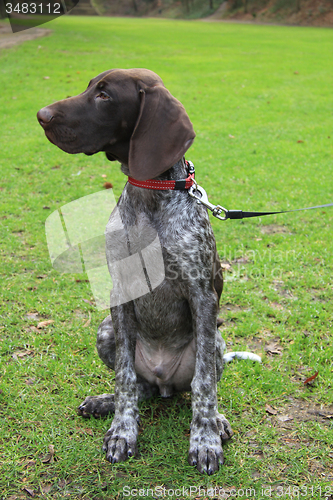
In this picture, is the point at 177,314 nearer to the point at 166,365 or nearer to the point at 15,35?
the point at 166,365

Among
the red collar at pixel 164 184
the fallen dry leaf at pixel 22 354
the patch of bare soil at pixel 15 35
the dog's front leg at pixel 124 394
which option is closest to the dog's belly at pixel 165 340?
the dog's front leg at pixel 124 394

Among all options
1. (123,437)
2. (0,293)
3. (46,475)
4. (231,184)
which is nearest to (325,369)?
(123,437)

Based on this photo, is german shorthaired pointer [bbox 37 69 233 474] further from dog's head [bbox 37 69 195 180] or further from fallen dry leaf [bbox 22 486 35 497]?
fallen dry leaf [bbox 22 486 35 497]

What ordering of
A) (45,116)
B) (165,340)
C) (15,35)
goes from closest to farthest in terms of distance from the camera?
(45,116), (165,340), (15,35)

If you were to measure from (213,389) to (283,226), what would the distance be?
368 centimetres

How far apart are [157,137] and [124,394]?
1561mm

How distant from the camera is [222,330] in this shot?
4133 mm

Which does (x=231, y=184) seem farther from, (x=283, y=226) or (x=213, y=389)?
(x=213, y=389)

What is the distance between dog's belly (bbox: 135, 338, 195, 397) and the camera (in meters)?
3.05

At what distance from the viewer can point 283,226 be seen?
606cm

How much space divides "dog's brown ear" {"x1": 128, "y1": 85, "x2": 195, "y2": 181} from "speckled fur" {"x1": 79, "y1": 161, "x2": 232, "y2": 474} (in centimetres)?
30

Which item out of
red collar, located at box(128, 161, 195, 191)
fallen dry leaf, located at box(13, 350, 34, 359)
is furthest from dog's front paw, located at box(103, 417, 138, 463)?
red collar, located at box(128, 161, 195, 191)

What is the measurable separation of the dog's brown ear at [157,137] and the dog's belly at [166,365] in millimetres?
1167

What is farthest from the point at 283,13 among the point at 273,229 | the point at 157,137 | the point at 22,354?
the point at 157,137
